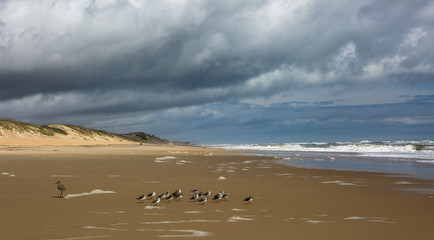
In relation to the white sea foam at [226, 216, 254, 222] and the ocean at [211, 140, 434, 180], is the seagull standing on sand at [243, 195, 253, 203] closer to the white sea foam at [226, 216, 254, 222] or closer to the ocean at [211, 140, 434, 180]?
the white sea foam at [226, 216, 254, 222]

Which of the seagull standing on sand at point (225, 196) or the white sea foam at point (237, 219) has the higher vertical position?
the seagull standing on sand at point (225, 196)

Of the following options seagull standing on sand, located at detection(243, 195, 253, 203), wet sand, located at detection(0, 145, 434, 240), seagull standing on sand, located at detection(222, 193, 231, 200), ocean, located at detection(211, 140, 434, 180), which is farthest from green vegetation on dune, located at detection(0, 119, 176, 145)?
seagull standing on sand, located at detection(243, 195, 253, 203)

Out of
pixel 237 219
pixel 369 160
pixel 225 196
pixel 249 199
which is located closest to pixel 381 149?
pixel 369 160

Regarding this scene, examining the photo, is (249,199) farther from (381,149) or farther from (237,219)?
(381,149)

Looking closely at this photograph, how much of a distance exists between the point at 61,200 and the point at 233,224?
18.9ft

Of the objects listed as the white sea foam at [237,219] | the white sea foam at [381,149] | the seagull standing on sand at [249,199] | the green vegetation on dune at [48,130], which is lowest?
the white sea foam at [237,219]

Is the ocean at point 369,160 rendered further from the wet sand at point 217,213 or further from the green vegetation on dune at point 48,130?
the green vegetation on dune at point 48,130

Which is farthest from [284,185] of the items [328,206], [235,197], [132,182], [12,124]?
[12,124]

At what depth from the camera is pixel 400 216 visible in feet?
32.3

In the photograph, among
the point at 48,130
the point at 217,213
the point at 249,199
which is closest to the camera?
the point at 217,213

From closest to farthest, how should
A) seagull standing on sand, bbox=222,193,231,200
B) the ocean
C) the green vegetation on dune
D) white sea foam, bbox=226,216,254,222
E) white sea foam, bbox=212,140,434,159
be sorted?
white sea foam, bbox=226,216,254,222 → seagull standing on sand, bbox=222,193,231,200 → the ocean → white sea foam, bbox=212,140,434,159 → the green vegetation on dune

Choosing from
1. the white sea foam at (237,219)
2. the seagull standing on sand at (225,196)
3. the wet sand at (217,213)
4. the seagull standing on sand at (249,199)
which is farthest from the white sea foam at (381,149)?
the white sea foam at (237,219)

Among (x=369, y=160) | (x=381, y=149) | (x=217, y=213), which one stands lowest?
(x=217, y=213)

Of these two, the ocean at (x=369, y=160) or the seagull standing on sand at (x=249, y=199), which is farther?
the ocean at (x=369, y=160)
